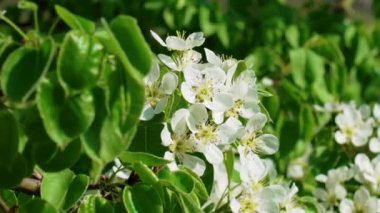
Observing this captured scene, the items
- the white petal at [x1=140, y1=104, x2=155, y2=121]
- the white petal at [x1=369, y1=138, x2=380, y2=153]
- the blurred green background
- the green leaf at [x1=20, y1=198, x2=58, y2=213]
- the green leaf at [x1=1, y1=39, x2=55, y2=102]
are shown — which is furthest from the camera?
the blurred green background

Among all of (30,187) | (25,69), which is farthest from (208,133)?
(25,69)

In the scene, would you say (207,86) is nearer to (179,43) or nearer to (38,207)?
(179,43)

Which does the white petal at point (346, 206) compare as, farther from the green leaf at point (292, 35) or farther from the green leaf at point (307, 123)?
the green leaf at point (292, 35)

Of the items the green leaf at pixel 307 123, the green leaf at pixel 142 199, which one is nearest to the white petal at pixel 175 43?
the green leaf at pixel 142 199

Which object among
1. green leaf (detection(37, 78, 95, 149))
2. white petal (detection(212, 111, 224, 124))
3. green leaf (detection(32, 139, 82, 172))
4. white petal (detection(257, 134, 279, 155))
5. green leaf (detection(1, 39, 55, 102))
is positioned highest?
green leaf (detection(1, 39, 55, 102))

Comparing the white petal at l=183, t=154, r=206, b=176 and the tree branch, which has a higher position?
the tree branch

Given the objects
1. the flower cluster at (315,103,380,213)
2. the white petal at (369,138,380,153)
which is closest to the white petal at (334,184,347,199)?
the flower cluster at (315,103,380,213)

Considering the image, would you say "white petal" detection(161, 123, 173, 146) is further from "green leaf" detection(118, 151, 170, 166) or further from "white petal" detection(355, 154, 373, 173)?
"white petal" detection(355, 154, 373, 173)
